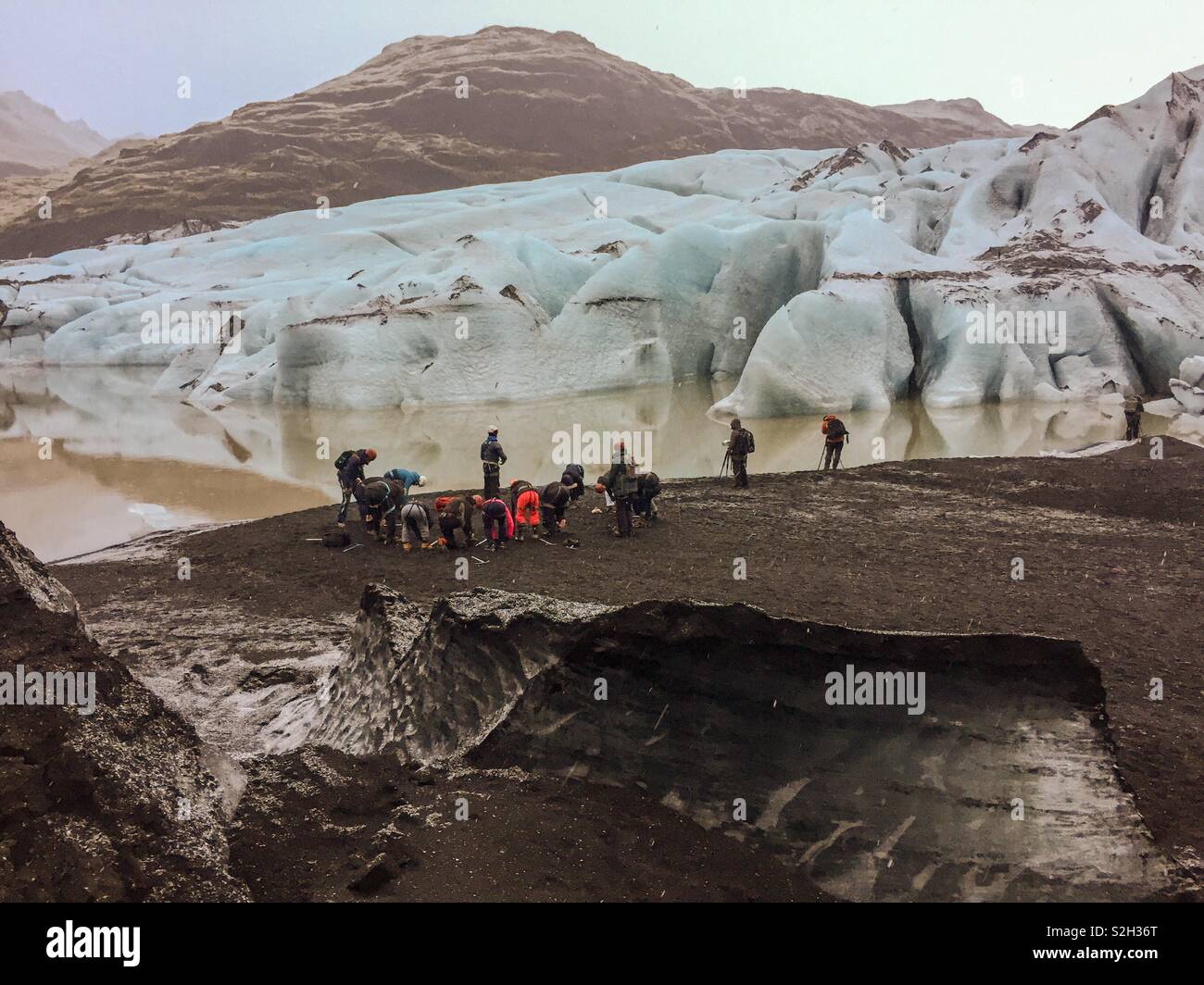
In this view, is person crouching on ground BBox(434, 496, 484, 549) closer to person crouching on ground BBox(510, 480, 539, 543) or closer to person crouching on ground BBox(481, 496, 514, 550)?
person crouching on ground BBox(481, 496, 514, 550)

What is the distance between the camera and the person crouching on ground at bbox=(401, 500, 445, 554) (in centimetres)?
924

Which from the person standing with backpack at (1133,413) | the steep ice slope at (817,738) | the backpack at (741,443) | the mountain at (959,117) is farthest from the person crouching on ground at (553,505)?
the mountain at (959,117)

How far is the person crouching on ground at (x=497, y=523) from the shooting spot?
29.5 feet

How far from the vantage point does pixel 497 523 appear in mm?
9156

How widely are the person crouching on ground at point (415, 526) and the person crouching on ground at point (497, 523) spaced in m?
0.56

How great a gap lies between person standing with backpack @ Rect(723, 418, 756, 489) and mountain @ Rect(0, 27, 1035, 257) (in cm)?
5103

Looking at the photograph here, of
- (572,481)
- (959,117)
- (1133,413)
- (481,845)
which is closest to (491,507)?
(572,481)

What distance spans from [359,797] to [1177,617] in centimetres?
607

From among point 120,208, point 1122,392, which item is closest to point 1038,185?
point 1122,392

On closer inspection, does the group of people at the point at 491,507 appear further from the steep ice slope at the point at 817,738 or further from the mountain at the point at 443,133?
the mountain at the point at 443,133

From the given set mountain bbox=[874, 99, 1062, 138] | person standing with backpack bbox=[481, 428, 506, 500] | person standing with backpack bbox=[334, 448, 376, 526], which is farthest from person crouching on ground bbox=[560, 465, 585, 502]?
mountain bbox=[874, 99, 1062, 138]

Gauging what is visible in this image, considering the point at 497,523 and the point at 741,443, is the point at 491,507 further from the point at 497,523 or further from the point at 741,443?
the point at 741,443

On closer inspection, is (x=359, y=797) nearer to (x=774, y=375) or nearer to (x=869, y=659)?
(x=869, y=659)

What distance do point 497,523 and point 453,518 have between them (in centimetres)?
47
